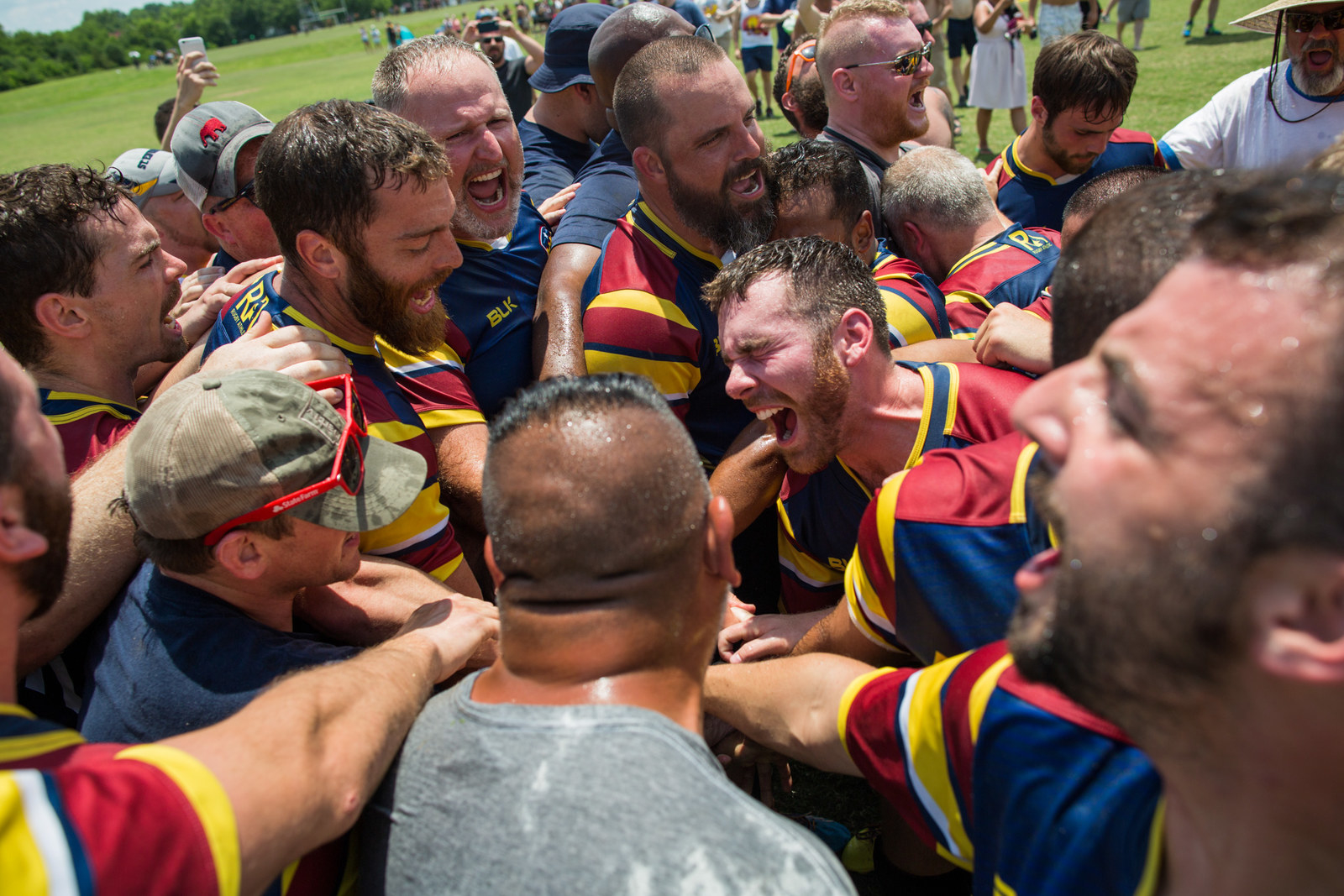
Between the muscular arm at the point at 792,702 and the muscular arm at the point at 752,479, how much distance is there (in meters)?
0.99

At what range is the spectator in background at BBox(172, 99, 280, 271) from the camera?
12.4 ft

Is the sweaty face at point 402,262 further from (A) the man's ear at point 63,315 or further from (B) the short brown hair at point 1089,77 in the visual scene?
(B) the short brown hair at point 1089,77

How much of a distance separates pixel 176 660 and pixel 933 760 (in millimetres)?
1688

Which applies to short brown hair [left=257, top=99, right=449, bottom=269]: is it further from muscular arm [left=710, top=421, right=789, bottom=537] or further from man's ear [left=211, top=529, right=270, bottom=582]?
muscular arm [left=710, top=421, right=789, bottom=537]

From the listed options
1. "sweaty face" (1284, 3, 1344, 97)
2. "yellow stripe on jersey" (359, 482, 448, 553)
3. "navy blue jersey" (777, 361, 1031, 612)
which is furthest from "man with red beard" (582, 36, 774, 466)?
"sweaty face" (1284, 3, 1344, 97)

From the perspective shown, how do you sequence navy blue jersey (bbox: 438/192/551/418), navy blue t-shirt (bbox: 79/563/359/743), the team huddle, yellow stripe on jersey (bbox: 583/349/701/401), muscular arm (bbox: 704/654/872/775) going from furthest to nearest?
1. navy blue jersey (bbox: 438/192/551/418)
2. yellow stripe on jersey (bbox: 583/349/701/401)
3. muscular arm (bbox: 704/654/872/775)
4. navy blue t-shirt (bbox: 79/563/359/743)
5. the team huddle

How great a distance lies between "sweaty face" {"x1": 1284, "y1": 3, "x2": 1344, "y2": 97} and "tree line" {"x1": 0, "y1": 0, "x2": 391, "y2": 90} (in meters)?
76.4

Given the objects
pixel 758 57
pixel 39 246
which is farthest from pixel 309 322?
pixel 758 57

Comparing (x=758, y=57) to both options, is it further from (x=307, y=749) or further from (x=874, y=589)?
(x=307, y=749)

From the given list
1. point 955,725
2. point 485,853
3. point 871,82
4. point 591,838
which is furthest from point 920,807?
point 871,82

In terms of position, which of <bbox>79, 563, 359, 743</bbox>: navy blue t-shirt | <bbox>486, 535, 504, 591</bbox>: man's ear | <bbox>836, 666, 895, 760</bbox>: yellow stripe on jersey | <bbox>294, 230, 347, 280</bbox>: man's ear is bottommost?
<bbox>836, 666, 895, 760</bbox>: yellow stripe on jersey

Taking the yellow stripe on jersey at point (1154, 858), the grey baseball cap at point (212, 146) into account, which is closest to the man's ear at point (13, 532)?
the yellow stripe on jersey at point (1154, 858)

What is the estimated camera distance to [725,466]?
330 cm

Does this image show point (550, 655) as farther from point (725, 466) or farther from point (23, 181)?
point (23, 181)
